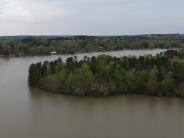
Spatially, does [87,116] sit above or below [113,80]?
below

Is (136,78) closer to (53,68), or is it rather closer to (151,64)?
(151,64)

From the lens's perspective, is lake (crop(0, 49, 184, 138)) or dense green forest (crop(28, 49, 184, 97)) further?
dense green forest (crop(28, 49, 184, 97))

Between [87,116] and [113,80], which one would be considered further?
[113,80]

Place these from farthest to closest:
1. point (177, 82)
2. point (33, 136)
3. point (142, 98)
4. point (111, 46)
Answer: point (111, 46) → point (177, 82) → point (142, 98) → point (33, 136)

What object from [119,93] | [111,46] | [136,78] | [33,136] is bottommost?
[33,136]

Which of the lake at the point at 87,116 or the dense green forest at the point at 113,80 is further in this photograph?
the dense green forest at the point at 113,80

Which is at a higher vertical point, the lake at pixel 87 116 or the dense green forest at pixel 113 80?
the dense green forest at pixel 113 80

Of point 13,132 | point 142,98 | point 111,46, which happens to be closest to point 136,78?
point 142,98

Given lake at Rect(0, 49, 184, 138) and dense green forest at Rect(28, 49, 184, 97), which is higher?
dense green forest at Rect(28, 49, 184, 97)
